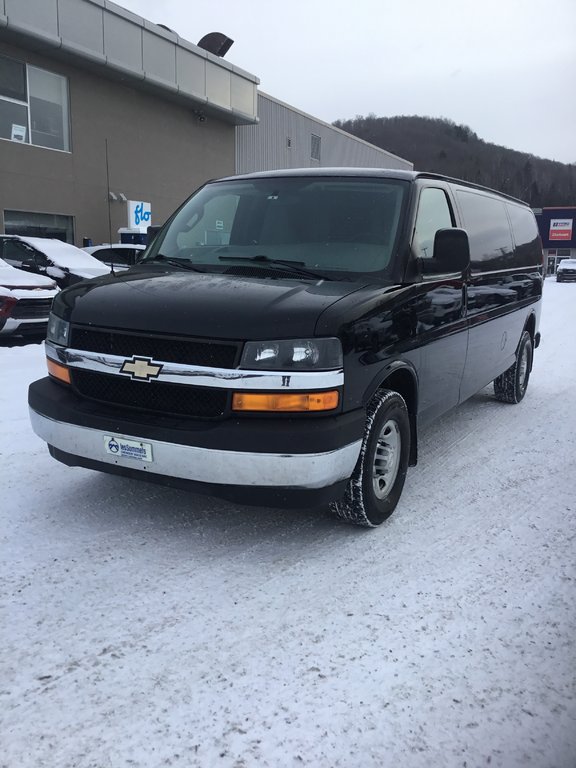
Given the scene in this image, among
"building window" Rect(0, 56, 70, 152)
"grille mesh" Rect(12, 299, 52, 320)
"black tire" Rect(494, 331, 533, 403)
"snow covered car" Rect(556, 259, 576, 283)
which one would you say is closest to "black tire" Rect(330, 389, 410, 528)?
A: "black tire" Rect(494, 331, 533, 403)

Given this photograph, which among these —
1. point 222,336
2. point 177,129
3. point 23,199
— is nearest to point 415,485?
point 222,336

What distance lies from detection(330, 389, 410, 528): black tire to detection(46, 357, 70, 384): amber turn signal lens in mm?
1555

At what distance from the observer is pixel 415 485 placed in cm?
435

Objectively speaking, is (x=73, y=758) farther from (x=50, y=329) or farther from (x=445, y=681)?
(x=50, y=329)

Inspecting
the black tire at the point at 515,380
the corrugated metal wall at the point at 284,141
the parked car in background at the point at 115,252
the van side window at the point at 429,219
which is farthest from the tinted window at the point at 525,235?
the corrugated metal wall at the point at 284,141

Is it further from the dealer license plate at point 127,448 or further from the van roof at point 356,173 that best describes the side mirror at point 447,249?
the dealer license plate at point 127,448

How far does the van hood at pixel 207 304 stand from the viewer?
299 cm

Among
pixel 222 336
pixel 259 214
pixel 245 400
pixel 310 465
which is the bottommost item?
pixel 310 465

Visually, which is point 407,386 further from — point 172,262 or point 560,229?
point 560,229

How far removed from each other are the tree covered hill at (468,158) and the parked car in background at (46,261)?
63.8 m

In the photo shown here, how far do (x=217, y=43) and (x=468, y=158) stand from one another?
85.7 m

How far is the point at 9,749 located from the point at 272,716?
2.64 feet

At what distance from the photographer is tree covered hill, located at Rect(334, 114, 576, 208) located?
8200 cm

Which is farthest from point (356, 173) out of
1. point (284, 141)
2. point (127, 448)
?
point (284, 141)
